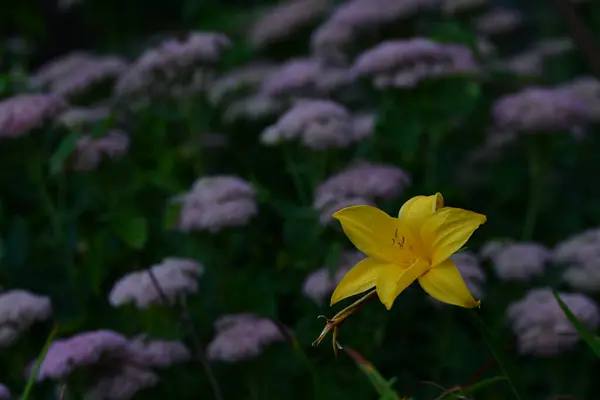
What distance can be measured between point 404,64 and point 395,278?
0.85 metres

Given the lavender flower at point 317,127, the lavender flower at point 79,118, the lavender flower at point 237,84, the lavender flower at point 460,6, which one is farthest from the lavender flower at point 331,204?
the lavender flower at point 460,6

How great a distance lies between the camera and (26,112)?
4.33ft

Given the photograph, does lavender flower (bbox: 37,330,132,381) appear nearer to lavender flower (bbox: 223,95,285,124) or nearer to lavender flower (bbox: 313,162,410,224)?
lavender flower (bbox: 313,162,410,224)

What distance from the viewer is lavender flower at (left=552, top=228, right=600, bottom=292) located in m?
1.25

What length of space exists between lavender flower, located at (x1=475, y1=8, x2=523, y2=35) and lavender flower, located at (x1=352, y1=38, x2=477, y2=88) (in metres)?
→ 0.65

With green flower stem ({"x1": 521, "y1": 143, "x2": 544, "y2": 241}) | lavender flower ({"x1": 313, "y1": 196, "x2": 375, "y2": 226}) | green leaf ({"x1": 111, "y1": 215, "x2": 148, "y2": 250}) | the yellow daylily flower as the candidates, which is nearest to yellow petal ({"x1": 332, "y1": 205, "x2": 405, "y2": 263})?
the yellow daylily flower

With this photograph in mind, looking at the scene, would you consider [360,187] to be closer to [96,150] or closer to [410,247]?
[96,150]

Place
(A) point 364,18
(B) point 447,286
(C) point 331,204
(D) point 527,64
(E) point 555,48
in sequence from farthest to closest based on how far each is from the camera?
1. (E) point 555,48
2. (D) point 527,64
3. (A) point 364,18
4. (C) point 331,204
5. (B) point 447,286

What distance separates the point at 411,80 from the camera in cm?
138

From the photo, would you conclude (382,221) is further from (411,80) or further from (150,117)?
(150,117)

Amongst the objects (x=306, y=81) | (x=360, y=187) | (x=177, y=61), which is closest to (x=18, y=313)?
(x=360, y=187)

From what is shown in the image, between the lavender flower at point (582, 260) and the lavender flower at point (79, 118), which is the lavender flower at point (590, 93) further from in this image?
the lavender flower at point (79, 118)

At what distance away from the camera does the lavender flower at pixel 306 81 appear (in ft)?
5.20

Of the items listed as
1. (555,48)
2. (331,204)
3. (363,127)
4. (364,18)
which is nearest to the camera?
(331,204)
